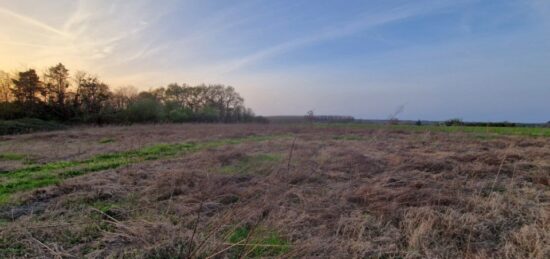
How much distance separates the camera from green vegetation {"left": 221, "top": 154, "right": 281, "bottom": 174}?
682 cm

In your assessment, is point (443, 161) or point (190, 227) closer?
point (190, 227)

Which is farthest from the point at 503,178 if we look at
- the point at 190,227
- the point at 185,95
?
the point at 185,95

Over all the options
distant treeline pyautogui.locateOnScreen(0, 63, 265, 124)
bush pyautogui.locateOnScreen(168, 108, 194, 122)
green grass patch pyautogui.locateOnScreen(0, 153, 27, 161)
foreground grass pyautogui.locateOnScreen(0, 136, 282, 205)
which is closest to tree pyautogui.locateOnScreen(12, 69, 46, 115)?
distant treeline pyautogui.locateOnScreen(0, 63, 265, 124)

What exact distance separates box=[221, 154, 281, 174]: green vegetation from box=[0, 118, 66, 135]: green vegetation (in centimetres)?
2836

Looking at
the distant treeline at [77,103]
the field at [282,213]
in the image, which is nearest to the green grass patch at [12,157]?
the field at [282,213]

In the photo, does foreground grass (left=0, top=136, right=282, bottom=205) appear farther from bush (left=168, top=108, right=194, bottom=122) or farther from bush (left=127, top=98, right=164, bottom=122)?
bush (left=168, top=108, right=194, bottom=122)

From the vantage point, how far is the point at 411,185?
522 cm

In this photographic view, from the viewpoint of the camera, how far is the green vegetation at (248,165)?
22.4ft

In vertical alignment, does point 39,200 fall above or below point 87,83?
below

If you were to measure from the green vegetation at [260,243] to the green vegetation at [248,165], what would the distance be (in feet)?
11.1

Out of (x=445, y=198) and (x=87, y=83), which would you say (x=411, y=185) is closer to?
(x=445, y=198)

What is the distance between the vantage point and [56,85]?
36969mm

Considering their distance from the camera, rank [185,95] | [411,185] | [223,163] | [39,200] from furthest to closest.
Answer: [185,95] < [223,163] < [411,185] < [39,200]

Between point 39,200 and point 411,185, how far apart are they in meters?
6.59
